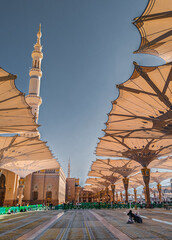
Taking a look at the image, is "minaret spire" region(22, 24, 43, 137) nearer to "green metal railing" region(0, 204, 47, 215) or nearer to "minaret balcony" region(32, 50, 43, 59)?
"minaret balcony" region(32, 50, 43, 59)

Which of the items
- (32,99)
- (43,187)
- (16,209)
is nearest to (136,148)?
(16,209)

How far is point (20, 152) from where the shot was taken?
25047mm

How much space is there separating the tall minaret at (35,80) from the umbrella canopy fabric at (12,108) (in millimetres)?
31788

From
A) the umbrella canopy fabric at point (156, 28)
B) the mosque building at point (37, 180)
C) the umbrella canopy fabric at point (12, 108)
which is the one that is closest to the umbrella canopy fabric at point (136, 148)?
the umbrella canopy fabric at point (12, 108)

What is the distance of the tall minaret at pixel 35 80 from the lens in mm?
50188

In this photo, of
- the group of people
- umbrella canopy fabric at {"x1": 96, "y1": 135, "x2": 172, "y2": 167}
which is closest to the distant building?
umbrella canopy fabric at {"x1": 96, "y1": 135, "x2": 172, "y2": 167}

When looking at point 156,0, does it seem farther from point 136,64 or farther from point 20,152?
point 20,152

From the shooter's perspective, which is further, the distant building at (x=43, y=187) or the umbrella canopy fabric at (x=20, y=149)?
the distant building at (x=43, y=187)

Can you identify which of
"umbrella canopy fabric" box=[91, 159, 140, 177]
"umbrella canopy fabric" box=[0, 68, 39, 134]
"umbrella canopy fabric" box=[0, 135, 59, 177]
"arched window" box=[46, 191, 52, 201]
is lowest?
"arched window" box=[46, 191, 52, 201]

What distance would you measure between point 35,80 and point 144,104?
42854 millimetres

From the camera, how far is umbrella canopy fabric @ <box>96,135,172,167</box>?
2400 centimetres

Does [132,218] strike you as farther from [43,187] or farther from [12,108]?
[43,187]

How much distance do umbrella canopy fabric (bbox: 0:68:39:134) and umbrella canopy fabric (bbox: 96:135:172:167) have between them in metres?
9.59

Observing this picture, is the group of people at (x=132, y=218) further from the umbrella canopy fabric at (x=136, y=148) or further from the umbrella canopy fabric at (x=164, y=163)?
the umbrella canopy fabric at (x=164, y=163)
